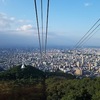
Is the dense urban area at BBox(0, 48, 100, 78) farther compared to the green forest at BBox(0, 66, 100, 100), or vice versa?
the dense urban area at BBox(0, 48, 100, 78)

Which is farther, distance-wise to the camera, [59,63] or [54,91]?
[59,63]

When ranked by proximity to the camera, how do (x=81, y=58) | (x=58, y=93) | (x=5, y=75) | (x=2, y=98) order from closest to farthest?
1. (x=2, y=98)
2. (x=58, y=93)
3. (x=5, y=75)
4. (x=81, y=58)

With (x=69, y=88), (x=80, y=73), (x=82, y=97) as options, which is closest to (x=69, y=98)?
(x=82, y=97)

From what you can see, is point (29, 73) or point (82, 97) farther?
point (29, 73)

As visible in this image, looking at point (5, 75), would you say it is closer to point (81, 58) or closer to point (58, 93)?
point (58, 93)

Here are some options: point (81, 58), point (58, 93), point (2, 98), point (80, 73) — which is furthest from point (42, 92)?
point (81, 58)

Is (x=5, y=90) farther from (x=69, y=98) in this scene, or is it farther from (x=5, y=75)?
(x=5, y=75)

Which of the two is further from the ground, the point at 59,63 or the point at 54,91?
the point at 59,63

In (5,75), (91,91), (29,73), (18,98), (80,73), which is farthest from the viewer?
(80,73)

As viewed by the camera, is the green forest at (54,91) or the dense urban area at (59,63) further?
the dense urban area at (59,63)
